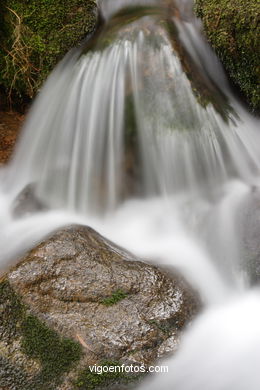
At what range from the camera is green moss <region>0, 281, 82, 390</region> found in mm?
2134

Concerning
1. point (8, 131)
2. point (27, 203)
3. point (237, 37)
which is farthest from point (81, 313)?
point (237, 37)

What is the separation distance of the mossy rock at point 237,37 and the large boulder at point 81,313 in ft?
8.05

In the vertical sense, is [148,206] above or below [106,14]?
below

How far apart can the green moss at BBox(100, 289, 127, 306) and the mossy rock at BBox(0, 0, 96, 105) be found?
307 cm

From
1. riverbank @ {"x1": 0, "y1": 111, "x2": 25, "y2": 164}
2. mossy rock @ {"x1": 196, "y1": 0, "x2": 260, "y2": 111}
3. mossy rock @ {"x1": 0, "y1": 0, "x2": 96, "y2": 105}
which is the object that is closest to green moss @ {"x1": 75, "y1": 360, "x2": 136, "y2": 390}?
riverbank @ {"x1": 0, "y1": 111, "x2": 25, "y2": 164}

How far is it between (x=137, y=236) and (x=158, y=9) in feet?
8.95

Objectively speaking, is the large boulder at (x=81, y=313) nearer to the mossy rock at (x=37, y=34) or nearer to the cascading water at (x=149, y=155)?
the cascading water at (x=149, y=155)

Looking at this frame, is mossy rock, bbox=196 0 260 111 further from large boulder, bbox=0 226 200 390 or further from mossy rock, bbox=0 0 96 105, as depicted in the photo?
large boulder, bbox=0 226 200 390

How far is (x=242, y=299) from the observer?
111 inches

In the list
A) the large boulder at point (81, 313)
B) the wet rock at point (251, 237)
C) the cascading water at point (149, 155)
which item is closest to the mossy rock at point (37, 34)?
the cascading water at point (149, 155)

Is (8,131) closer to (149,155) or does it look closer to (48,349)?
(149,155)

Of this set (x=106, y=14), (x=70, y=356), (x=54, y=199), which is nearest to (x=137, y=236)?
(x=54, y=199)

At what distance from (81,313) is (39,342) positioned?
0.94 feet

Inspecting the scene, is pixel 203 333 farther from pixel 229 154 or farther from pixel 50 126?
pixel 50 126
